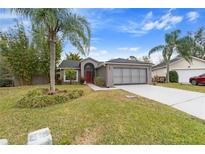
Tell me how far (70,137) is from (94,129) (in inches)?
28.8

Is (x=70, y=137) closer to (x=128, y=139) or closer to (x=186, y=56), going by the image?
(x=128, y=139)

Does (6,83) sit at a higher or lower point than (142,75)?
lower

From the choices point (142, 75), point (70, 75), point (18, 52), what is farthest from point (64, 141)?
point (18, 52)

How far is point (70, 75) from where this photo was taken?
20359mm

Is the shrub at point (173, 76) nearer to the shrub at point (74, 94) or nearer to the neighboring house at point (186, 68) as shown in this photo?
the neighboring house at point (186, 68)

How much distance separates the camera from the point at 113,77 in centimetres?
1709

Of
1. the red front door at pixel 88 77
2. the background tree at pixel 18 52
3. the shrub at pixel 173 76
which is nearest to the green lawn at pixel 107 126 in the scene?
the background tree at pixel 18 52

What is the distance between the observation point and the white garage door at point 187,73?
21.6 m

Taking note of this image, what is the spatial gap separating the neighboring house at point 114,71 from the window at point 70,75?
135 millimetres

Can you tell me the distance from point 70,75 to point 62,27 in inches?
460

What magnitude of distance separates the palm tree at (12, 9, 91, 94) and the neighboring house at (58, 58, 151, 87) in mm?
7027

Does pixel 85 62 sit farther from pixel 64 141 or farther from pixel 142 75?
pixel 64 141
